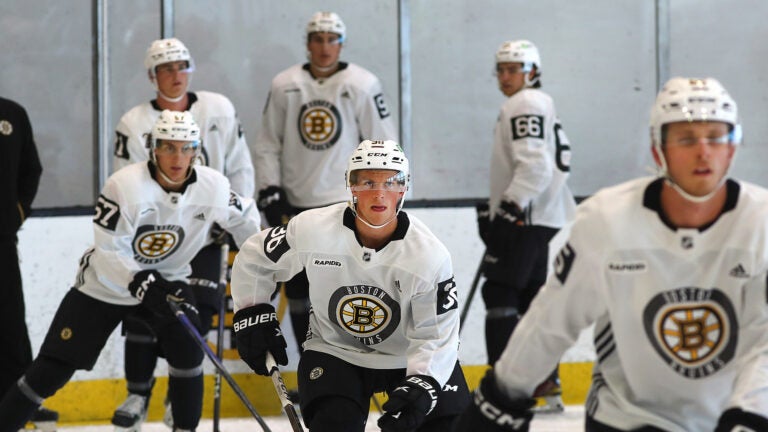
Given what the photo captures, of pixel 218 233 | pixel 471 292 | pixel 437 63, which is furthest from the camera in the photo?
pixel 437 63

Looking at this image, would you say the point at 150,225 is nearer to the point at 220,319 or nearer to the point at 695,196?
the point at 220,319

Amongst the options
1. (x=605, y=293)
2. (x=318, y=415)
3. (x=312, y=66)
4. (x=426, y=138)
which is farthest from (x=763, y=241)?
(x=426, y=138)

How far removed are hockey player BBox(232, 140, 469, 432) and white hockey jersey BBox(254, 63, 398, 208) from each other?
1.68 meters

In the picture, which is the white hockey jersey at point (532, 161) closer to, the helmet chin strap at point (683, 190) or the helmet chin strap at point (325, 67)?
the helmet chin strap at point (325, 67)

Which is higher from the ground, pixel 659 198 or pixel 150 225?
pixel 659 198

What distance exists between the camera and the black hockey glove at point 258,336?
3400 mm

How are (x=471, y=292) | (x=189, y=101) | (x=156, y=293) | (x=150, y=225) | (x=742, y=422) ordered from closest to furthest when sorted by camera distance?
(x=742, y=422), (x=156, y=293), (x=150, y=225), (x=189, y=101), (x=471, y=292)

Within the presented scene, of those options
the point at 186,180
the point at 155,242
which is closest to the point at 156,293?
the point at 155,242

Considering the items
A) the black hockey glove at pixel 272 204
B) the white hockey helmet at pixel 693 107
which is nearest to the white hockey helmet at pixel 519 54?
the black hockey glove at pixel 272 204

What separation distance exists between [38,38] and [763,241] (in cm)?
413

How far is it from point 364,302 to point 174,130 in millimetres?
1245

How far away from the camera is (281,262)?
11.1ft

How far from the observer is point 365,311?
326 centimetres

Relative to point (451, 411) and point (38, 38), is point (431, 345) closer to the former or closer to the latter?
point (451, 411)
